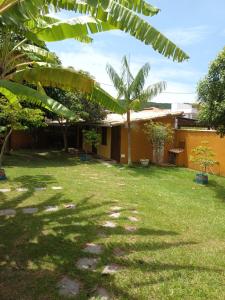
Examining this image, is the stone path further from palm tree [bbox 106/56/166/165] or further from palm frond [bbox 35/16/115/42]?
palm tree [bbox 106/56/166/165]

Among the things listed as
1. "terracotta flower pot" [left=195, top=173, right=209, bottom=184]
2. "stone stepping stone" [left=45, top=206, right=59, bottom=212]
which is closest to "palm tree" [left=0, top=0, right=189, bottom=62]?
"stone stepping stone" [left=45, top=206, right=59, bottom=212]

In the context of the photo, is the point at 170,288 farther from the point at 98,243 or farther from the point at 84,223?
the point at 84,223

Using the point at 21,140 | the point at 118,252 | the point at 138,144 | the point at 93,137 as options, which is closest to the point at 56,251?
the point at 118,252

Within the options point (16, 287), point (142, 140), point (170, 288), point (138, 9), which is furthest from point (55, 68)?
point (142, 140)

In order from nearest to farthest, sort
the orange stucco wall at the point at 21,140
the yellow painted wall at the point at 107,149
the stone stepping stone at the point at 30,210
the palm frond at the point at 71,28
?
the palm frond at the point at 71,28, the stone stepping stone at the point at 30,210, the yellow painted wall at the point at 107,149, the orange stucco wall at the point at 21,140

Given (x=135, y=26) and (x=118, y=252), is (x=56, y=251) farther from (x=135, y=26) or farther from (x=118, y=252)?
(x=135, y=26)

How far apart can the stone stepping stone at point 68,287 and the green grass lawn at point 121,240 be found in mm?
76

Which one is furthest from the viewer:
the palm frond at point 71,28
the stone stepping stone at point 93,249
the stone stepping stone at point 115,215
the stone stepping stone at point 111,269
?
the stone stepping stone at point 115,215

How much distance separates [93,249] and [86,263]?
589 mm

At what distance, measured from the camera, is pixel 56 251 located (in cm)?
583

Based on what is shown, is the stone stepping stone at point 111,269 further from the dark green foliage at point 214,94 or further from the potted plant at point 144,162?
the potted plant at point 144,162

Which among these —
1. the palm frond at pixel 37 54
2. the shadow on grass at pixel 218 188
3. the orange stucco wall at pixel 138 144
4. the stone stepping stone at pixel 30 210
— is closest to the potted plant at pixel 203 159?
the shadow on grass at pixel 218 188

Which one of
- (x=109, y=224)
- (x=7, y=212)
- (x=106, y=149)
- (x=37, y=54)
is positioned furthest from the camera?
(x=106, y=149)

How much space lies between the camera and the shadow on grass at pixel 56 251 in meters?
4.64
